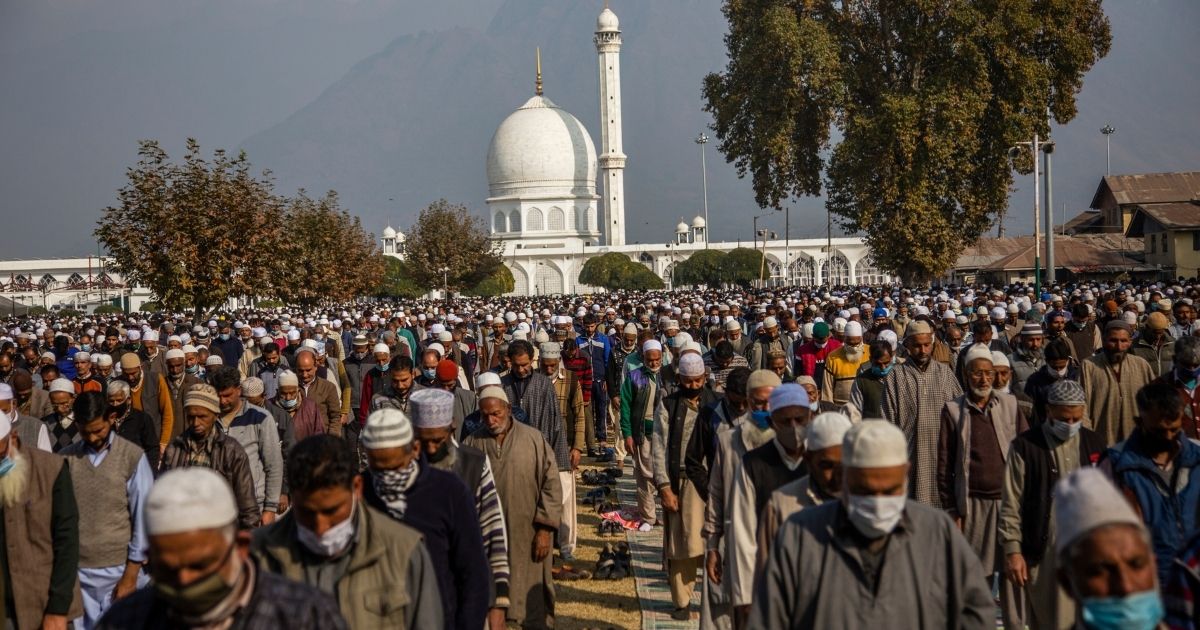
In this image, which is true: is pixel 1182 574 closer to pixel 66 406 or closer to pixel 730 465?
pixel 730 465

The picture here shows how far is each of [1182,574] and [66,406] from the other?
6.93 metres

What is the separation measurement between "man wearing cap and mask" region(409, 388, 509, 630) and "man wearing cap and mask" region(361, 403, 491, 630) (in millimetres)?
726

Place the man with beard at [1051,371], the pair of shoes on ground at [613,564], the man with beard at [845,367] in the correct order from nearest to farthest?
the man with beard at [1051,371]
the pair of shoes on ground at [613,564]
the man with beard at [845,367]

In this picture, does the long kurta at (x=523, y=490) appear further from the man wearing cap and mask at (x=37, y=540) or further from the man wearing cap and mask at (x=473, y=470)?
the man wearing cap and mask at (x=37, y=540)

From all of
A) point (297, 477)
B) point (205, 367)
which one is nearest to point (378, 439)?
point (297, 477)

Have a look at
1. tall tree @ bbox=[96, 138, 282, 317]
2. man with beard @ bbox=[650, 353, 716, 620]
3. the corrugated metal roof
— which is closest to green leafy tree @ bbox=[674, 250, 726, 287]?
the corrugated metal roof

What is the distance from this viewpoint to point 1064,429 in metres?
5.57

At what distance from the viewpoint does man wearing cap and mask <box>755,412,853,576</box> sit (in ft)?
14.1

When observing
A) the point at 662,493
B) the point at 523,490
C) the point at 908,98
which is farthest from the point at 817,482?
the point at 908,98

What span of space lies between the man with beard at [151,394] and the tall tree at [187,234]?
38.4 ft

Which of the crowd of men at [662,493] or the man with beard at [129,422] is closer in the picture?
the crowd of men at [662,493]

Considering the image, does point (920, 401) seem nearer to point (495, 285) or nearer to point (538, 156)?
point (495, 285)

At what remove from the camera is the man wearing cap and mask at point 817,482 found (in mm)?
4305

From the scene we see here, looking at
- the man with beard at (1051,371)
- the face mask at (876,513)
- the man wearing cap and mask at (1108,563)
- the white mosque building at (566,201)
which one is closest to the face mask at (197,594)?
the face mask at (876,513)
